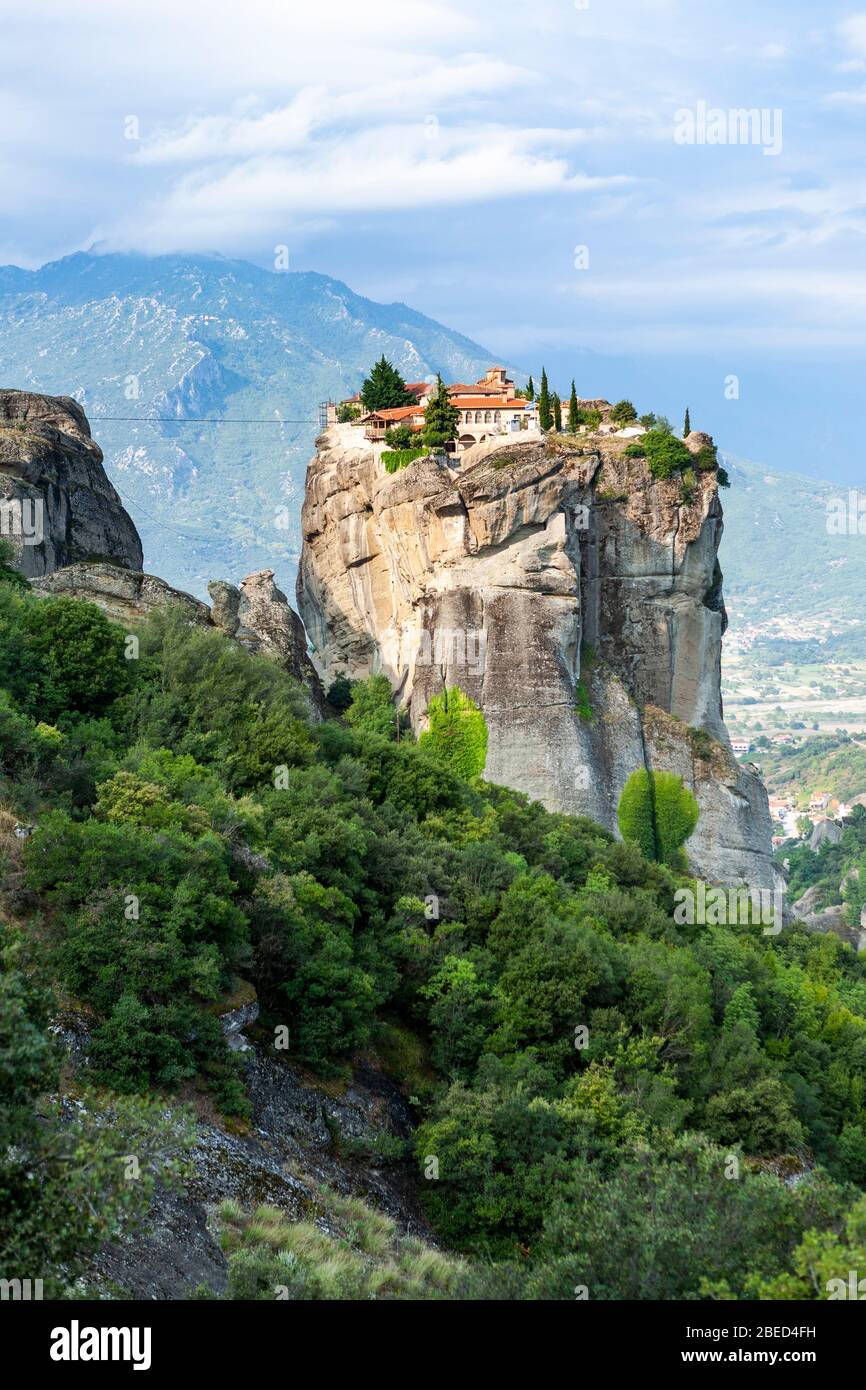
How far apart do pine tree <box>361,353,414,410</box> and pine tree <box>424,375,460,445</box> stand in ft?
19.7

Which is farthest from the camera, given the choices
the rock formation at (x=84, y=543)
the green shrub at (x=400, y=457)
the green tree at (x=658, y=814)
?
the green shrub at (x=400, y=457)

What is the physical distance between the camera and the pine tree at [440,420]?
2255 inches

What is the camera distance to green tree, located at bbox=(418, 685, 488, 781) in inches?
1956

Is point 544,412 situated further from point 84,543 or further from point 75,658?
point 75,658

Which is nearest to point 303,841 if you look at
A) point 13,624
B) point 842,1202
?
point 13,624

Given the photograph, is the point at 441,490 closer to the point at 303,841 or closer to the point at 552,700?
the point at 552,700

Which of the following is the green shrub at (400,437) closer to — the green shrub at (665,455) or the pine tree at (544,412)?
the pine tree at (544,412)

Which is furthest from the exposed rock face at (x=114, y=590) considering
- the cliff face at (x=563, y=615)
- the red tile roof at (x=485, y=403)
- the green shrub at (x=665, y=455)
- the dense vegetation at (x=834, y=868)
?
the dense vegetation at (x=834, y=868)

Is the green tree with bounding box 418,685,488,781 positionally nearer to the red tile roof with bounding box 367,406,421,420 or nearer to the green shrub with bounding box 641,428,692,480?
the green shrub with bounding box 641,428,692,480

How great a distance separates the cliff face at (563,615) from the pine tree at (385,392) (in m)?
7.34

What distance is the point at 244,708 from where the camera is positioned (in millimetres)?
30953

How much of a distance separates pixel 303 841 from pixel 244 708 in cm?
696

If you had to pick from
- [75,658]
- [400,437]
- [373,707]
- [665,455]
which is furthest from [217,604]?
[665,455]

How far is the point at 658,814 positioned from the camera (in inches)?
2041
